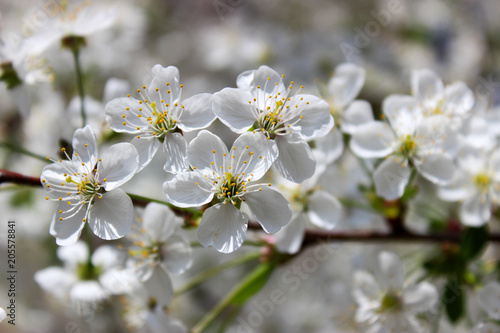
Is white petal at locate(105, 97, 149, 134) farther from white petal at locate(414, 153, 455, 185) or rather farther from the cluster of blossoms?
white petal at locate(414, 153, 455, 185)

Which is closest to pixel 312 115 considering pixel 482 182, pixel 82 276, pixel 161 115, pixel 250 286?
pixel 161 115

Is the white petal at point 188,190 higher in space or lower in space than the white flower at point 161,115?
lower

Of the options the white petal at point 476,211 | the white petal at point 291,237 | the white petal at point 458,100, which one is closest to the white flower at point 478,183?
the white petal at point 476,211

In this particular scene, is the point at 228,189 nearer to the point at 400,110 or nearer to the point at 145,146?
the point at 145,146

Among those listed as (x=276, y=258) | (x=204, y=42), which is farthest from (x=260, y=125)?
(x=204, y=42)

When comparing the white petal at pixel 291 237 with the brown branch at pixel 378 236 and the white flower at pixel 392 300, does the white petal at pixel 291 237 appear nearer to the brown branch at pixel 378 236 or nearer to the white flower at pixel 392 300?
the brown branch at pixel 378 236
